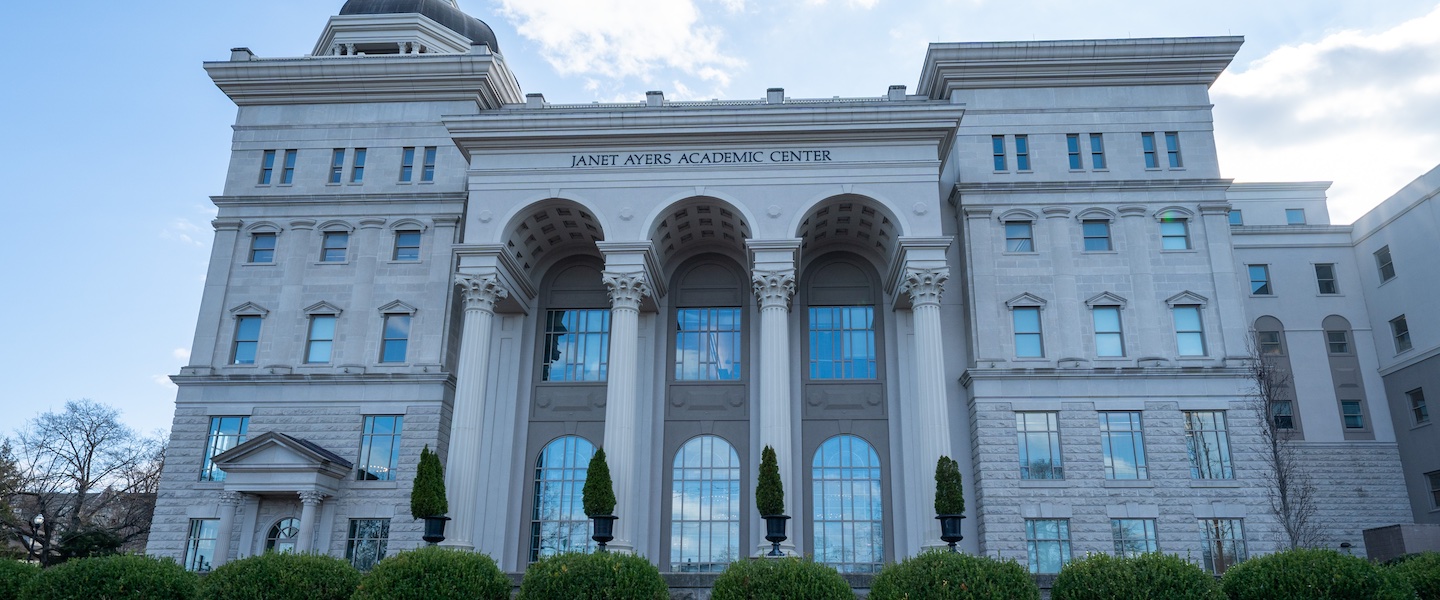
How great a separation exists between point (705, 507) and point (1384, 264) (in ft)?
107

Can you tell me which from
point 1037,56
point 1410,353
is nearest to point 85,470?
point 1037,56

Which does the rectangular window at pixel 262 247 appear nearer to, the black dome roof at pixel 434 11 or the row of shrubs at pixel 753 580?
the black dome roof at pixel 434 11

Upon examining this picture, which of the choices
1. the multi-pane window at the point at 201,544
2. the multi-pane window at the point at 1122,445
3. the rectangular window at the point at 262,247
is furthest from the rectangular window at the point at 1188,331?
the multi-pane window at the point at 201,544

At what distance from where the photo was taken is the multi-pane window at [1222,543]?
1201 inches

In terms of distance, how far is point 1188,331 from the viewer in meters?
33.6

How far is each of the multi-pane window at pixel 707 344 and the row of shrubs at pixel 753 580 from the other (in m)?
16.4

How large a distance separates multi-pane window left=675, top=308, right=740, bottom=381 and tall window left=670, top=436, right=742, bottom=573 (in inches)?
100

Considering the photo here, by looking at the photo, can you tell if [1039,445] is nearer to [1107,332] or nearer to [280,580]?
[1107,332]

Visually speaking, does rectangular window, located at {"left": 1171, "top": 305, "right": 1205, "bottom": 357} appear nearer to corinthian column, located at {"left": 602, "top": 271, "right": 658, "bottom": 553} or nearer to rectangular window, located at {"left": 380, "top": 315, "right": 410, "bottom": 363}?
corinthian column, located at {"left": 602, "top": 271, "right": 658, "bottom": 553}

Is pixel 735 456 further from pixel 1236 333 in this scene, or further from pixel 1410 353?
pixel 1410 353

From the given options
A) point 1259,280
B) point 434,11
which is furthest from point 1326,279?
point 434,11

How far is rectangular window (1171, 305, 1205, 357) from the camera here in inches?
1314

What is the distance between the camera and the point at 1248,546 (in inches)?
1207

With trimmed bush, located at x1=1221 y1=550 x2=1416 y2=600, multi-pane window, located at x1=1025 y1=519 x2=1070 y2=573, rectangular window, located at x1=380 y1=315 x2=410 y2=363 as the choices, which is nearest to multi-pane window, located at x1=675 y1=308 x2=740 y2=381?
rectangular window, located at x1=380 y1=315 x2=410 y2=363
